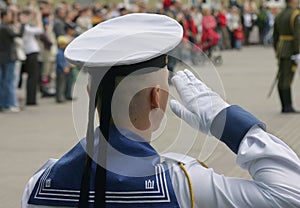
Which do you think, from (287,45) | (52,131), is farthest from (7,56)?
(287,45)

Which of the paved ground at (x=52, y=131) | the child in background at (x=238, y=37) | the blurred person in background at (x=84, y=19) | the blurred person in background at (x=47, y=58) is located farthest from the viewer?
the child in background at (x=238, y=37)

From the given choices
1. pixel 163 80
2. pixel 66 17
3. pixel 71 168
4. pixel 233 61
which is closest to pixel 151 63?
pixel 163 80

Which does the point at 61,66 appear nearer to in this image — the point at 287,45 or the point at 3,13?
the point at 3,13

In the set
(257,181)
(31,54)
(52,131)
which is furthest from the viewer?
(31,54)

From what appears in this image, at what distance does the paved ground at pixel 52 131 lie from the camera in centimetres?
816

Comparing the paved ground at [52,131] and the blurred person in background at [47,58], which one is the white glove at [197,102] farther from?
the blurred person in background at [47,58]

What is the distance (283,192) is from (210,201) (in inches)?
6.6

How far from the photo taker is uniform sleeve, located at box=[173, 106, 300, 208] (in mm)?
1807

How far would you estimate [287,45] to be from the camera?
12758mm

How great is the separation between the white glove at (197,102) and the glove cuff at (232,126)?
17mm

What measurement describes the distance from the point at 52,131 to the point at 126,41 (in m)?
9.84

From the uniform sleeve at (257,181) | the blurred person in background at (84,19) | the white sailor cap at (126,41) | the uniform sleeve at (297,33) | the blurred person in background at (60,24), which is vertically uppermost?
the white sailor cap at (126,41)

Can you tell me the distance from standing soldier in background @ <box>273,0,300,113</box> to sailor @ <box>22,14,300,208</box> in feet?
35.7

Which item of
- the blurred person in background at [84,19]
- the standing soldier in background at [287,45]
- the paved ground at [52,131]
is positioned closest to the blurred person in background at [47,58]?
the paved ground at [52,131]
